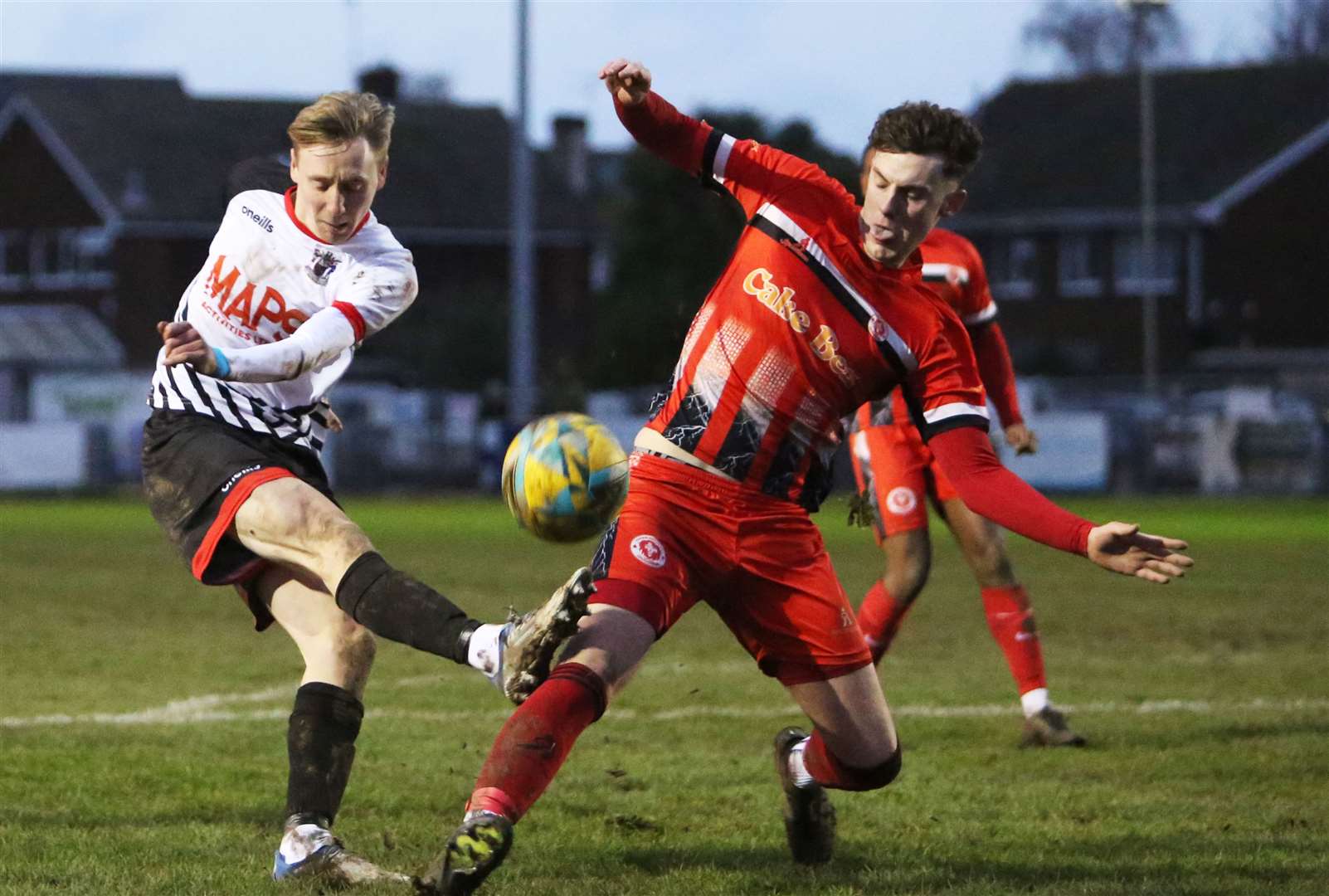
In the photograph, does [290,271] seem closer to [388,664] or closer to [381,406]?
[388,664]

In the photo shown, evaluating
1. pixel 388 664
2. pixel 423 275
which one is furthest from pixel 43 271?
pixel 388 664

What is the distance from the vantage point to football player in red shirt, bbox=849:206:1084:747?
28.0 ft

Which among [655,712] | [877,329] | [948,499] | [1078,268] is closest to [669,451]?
[877,329]

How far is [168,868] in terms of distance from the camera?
566 centimetres

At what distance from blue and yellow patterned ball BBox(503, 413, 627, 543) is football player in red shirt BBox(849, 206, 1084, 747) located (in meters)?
3.44

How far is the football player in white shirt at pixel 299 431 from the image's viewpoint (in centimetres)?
530

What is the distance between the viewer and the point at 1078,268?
5281cm

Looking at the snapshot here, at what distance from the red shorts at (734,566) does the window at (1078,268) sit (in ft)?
159

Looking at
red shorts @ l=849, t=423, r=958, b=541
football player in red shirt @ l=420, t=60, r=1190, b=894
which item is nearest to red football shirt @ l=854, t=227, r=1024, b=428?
red shorts @ l=849, t=423, r=958, b=541

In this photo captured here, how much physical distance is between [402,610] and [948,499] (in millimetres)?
4199

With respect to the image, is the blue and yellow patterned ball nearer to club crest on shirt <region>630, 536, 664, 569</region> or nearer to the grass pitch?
club crest on shirt <region>630, 536, 664, 569</region>

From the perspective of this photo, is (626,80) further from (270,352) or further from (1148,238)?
(1148,238)

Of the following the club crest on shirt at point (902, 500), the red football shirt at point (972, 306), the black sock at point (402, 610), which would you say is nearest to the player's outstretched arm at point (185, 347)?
the black sock at point (402, 610)

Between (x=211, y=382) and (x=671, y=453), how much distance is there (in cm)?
141
